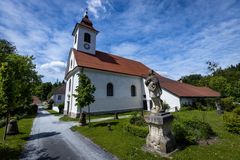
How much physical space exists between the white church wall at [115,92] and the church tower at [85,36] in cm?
585

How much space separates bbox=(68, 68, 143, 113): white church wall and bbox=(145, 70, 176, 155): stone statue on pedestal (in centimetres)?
1389

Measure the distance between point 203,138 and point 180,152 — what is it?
2533mm

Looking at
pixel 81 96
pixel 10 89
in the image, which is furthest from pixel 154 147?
pixel 10 89

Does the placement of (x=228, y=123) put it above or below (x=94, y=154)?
above

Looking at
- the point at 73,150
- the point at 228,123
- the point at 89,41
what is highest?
the point at 89,41

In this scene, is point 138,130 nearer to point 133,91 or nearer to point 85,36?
point 133,91

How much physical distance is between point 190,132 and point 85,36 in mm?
22230

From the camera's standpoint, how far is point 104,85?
21.3m

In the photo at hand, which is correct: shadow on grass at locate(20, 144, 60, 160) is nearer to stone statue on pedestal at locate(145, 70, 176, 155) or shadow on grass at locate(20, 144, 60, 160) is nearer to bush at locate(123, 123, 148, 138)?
stone statue on pedestal at locate(145, 70, 176, 155)

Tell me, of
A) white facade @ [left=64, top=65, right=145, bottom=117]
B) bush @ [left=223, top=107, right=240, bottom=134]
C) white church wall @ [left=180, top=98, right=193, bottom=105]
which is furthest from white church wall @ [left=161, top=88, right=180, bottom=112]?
bush @ [left=223, top=107, right=240, bottom=134]

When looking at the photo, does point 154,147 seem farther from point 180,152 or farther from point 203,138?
point 203,138

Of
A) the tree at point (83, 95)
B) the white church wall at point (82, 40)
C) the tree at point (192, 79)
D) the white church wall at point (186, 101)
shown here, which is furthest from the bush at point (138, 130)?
the tree at point (192, 79)

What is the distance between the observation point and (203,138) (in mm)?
7754

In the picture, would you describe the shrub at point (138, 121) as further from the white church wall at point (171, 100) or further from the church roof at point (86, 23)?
the church roof at point (86, 23)
